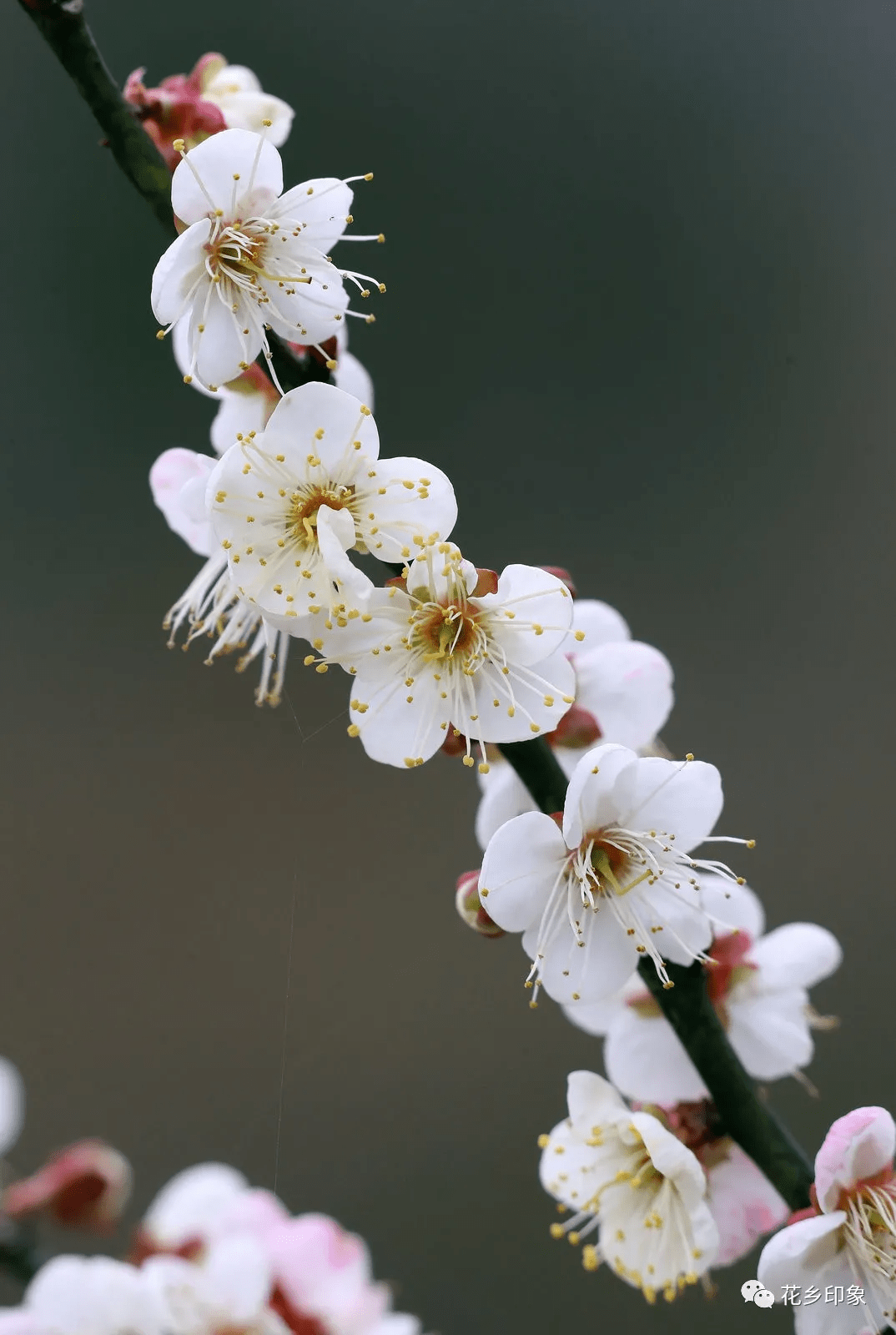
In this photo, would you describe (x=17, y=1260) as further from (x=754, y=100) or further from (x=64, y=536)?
(x=754, y=100)

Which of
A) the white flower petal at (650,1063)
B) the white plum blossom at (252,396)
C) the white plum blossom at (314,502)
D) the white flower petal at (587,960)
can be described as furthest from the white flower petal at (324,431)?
the white flower petal at (650,1063)

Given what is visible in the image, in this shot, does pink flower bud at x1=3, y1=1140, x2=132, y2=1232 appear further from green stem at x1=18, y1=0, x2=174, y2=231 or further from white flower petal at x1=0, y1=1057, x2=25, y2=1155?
green stem at x1=18, y1=0, x2=174, y2=231

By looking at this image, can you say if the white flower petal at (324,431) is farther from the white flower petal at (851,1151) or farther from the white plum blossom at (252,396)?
the white flower petal at (851,1151)

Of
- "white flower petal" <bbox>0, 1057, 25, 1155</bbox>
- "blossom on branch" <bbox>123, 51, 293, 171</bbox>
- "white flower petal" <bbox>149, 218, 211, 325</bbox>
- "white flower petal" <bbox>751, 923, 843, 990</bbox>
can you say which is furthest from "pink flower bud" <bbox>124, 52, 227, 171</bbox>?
"white flower petal" <bbox>751, 923, 843, 990</bbox>

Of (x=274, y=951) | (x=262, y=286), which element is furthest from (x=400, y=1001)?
(x=262, y=286)

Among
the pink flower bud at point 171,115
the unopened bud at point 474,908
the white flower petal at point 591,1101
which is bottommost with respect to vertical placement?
the white flower petal at point 591,1101

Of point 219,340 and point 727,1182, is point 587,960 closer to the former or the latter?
point 727,1182

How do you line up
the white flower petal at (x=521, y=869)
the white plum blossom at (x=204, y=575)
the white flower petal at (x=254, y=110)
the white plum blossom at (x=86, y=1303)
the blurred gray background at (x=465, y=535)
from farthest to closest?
the blurred gray background at (x=465, y=535), the white flower petal at (x=254, y=110), the white plum blossom at (x=204, y=575), the white flower petal at (x=521, y=869), the white plum blossom at (x=86, y=1303)
